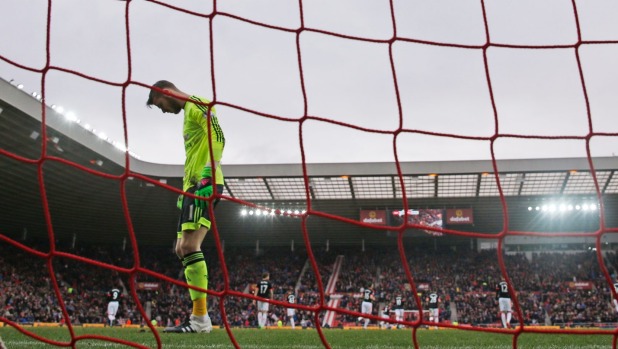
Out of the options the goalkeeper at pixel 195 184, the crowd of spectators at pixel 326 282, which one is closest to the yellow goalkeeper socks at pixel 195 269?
the goalkeeper at pixel 195 184

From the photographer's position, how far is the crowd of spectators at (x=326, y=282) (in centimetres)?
2469

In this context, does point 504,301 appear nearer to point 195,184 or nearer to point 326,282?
point 195,184

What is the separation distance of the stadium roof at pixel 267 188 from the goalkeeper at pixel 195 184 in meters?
15.0

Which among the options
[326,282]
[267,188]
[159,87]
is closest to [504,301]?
[267,188]

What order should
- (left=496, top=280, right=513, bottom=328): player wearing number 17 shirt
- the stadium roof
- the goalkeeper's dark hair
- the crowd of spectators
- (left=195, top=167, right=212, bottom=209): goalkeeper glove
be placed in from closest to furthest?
the goalkeeper's dark hair
(left=195, top=167, right=212, bottom=209): goalkeeper glove
(left=496, top=280, right=513, bottom=328): player wearing number 17 shirt
the stadium roof
the crowd of spectators

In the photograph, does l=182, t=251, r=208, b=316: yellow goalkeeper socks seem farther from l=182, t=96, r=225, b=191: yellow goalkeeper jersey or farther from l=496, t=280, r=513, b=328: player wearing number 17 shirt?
l=496, t=280, r=513, b=328: player wearing number 17 shirt

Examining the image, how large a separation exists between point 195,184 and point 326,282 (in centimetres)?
2693

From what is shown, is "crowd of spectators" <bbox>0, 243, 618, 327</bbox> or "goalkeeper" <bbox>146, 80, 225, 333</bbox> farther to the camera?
"crowd of spectators" <bbox>0, 243, 618, 327</bbox>

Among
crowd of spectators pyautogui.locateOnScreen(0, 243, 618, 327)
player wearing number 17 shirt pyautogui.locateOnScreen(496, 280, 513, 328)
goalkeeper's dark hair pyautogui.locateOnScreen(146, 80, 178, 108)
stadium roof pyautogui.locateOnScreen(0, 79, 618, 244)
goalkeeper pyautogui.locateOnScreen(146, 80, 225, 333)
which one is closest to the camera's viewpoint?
goalkeeper's dark hair pyautogui.locateOnScreen(146, 80, 178, 108)

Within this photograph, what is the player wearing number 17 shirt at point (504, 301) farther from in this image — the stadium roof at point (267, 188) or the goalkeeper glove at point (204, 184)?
the goalkeeper glove at point (204, 184)

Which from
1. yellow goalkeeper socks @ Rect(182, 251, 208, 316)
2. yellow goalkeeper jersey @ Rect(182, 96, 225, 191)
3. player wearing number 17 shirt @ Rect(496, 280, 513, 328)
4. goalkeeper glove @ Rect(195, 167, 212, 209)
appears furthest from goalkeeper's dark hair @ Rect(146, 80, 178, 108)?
player wearing number 17 shirt @ Rect(496, 280, 513, 328)

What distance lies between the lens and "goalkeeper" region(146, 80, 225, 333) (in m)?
4.36

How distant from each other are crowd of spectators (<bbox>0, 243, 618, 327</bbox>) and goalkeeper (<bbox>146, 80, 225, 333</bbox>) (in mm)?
18258

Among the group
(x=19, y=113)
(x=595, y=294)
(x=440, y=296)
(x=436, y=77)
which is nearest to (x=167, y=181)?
(x=19, y=113)
